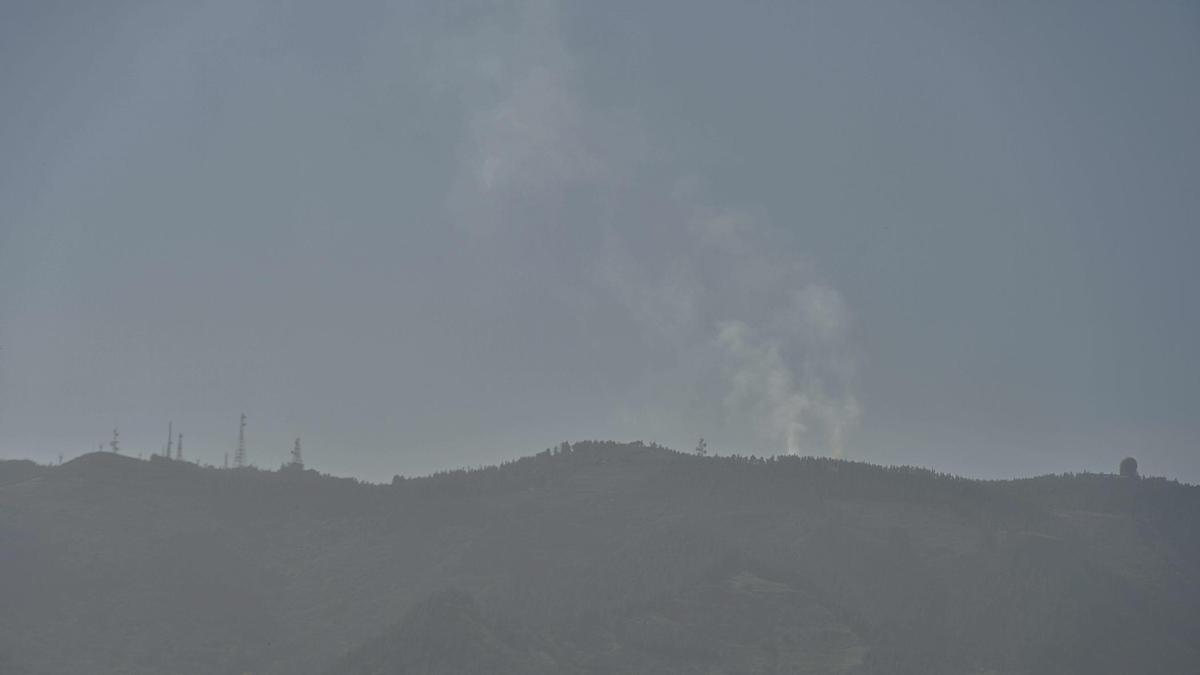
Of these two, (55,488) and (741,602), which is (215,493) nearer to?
(55,488)

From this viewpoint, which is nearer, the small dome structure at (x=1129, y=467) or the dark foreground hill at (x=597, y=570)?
the dark foreground hill at (x=597, y=570)

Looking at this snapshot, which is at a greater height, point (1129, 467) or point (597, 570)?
point (1129, 467)

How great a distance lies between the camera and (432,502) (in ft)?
414

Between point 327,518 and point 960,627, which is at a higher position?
point 327,518

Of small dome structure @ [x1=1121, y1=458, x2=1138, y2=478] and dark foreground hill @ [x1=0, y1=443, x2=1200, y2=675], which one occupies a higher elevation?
small dome structure @ [x1=1121, y1=458, x2=1138, y2=478]

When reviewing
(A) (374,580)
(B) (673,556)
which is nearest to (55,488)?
(A) (374,580)

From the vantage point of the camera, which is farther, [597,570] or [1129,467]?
[1129,467]

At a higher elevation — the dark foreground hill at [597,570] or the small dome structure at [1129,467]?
the small dome structure at [1129,467]

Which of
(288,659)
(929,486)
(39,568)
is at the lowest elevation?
(288,659)

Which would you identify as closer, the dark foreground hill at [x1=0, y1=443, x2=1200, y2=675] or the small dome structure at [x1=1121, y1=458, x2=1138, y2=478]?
the dark foreground hill at [x1=0, y1=443, x2=1200, y2=675]

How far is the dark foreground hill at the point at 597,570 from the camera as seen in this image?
Answer: 9669 cm

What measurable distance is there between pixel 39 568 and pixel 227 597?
14537 millimetres

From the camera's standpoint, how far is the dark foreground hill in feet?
317

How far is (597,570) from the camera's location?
358ft
